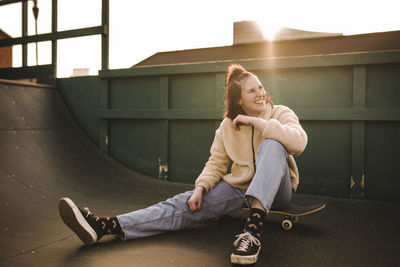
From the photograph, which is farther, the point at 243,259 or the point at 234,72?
the point at 234,72

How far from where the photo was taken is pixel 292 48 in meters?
10.9

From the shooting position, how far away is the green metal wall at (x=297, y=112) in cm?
314

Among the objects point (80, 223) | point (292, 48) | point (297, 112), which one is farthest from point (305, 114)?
point (292, 48)

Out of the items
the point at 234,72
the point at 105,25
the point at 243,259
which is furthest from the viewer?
the point at 105,25

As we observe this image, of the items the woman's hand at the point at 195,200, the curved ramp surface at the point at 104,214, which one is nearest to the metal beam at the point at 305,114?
the curved ramp surface at the point at 104,214

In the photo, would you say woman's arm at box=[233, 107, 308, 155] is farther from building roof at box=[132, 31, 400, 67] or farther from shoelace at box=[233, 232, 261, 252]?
building roof at box=[132, 31, 400, 67]

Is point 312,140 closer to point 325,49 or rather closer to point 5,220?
point 5,220

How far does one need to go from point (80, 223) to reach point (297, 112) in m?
2.43

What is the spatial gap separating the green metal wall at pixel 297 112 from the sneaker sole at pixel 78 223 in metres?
2.12

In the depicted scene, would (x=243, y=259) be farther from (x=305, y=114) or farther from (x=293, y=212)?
(x=305, y=114)

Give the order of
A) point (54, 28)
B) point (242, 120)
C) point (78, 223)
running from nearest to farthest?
point (78, 223) < point (242, 120) < point (54, 28)

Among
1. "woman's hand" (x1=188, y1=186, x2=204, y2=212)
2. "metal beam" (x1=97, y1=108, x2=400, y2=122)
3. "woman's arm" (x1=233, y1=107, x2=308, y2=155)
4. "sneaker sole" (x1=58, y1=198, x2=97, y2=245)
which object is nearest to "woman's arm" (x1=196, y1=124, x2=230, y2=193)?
"woman's hand" (x1=188, y1=186, x2=204, y2=212)

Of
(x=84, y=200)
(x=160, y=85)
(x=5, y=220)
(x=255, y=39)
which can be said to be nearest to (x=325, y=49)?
(x=255, y=39)

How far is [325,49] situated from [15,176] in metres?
9.48
